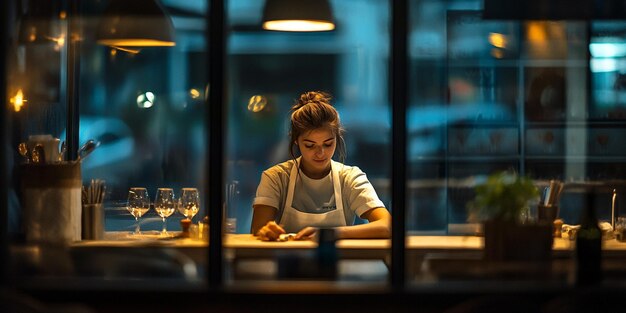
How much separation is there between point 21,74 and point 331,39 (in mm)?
3443

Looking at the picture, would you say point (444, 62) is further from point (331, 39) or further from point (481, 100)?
point (331, 39)

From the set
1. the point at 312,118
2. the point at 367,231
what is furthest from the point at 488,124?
the point at 312,118

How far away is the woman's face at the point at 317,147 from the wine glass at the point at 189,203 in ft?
2.65

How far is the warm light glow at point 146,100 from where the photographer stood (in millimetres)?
5035

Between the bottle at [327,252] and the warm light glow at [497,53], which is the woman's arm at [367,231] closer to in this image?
the bottle at [327,252]

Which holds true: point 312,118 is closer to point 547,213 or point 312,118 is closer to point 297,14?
point 297,14

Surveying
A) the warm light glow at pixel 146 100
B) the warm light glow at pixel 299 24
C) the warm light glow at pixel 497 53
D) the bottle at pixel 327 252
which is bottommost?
the bottle at pixel 327 252

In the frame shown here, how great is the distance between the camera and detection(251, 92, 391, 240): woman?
16.3 feet

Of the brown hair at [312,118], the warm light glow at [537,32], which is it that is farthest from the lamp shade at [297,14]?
the warm light glow at [537,32]

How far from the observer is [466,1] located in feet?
12.4

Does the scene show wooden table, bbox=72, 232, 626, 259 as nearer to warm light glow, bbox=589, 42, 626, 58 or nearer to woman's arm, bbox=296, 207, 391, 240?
woman's arm, bbox=296, 207, 391, 240

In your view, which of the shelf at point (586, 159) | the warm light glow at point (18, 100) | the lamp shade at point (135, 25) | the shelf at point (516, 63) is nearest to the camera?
the warm light glow at point (18, 100)

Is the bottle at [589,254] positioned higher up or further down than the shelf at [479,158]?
further down

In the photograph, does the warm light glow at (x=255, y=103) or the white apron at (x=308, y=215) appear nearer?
the white apron at (x=308, y=215)
